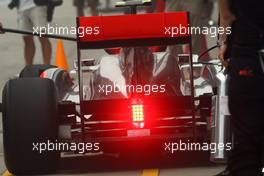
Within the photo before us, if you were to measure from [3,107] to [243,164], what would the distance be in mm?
3665

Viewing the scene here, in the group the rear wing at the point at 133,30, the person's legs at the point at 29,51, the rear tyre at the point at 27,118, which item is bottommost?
the rear tyre at the point at 27,118

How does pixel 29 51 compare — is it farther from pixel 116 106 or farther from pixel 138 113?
pixel 138 113

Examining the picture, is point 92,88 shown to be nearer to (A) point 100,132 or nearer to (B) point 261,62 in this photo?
(A) point 100,132

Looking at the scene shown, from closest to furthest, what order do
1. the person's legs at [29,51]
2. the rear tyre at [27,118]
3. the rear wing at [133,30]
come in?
the rear wing at [133,30] → the rear tyre at [27,118] → the person's legs at [29,51]

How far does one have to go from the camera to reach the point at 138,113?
7172mm

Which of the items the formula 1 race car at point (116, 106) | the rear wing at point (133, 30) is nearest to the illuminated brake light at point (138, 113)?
the formula 1 race car at point (116, 106)

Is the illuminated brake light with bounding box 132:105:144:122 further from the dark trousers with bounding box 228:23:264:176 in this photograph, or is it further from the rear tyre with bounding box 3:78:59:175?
the dark trousers with bounding box 228:23:264:176

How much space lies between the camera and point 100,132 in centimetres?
745

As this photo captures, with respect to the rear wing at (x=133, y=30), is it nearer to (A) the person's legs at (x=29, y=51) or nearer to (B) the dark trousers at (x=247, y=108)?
(B) the dark trousers at (x=247, y=108)

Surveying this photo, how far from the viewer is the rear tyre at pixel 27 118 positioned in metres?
7.27

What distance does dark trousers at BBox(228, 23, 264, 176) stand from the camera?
3.95 meters

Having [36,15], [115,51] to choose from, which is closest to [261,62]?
[115,51]

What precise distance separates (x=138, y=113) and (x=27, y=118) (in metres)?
0.89

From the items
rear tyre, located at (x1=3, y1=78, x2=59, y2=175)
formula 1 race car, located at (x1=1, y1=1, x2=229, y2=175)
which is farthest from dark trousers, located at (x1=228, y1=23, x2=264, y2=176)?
rear tyre, located at (x1=3, y1=78, x2=59, y2=175)
